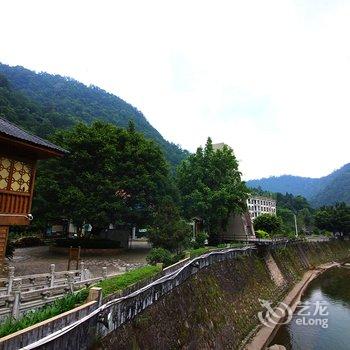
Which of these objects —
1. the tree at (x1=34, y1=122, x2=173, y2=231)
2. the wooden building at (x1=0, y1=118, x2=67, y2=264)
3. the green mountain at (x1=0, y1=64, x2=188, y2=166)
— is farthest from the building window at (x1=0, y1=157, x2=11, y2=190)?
the green mountain at (x1=0, y1=64, x2=188, y2=166)

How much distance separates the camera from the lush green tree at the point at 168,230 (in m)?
25.1

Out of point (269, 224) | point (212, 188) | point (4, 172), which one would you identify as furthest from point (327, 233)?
point (4, 172)

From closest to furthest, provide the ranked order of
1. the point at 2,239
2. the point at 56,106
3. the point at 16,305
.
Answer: the point at 16,305 → the point at 2,239 → the point at 56,106

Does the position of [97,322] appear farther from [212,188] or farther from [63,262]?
[212,188]

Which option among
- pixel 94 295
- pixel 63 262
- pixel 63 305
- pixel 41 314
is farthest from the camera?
pixel 63 262

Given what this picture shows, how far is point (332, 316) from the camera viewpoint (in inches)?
1148

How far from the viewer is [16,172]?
15.2 m

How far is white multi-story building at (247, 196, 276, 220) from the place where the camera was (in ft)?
381

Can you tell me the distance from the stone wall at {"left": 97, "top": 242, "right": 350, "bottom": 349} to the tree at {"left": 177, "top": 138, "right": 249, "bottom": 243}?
6415 mm

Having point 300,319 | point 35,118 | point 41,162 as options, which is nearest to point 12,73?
point 35,118

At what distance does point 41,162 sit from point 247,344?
25.7 meters

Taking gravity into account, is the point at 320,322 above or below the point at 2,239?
below

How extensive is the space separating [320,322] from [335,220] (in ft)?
194

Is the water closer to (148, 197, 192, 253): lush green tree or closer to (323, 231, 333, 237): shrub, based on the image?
(148, 197, 192, 253): lush green tree
